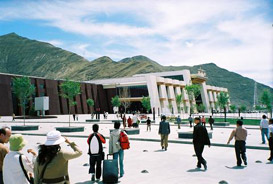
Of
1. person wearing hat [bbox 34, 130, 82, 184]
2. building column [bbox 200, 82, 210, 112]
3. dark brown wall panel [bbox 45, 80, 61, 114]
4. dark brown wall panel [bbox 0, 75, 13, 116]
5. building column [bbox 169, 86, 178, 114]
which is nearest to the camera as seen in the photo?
Result: person wearing hat [bbox 34, 130, 82, 184]

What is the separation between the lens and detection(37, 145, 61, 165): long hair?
3595mm

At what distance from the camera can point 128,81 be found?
76750mm

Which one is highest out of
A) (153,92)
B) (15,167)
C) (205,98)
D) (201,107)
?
(153,92)

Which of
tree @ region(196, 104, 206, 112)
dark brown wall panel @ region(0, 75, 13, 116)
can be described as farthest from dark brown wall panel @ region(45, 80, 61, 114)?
tree @ region(196, 104, 206, 112)

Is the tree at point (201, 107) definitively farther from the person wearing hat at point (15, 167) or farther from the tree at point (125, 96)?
the person wearing hat at point (15, 167)

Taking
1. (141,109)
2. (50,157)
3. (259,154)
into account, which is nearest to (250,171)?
(259,154)

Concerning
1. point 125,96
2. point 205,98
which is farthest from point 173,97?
point 205,98

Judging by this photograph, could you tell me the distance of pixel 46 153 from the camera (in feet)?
11.9

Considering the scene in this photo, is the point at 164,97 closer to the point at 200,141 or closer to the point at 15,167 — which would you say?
the point at 200,141

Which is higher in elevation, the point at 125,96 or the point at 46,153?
the point at 125,96

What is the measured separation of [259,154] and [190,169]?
4405mm

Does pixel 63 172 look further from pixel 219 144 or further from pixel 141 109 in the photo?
pixel 141 109

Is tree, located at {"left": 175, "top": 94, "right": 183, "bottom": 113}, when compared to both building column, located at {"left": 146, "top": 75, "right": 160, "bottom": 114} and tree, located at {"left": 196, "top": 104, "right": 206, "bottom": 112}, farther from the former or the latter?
tree, located at {"left": 196, "top": 104, "right": 206, "bottom": 112}

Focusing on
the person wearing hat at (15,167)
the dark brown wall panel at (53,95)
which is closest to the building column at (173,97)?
the dark brown wall panel at (53,95)
